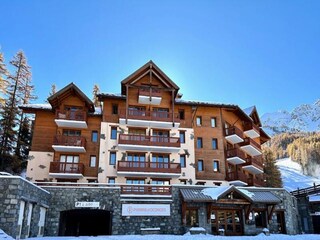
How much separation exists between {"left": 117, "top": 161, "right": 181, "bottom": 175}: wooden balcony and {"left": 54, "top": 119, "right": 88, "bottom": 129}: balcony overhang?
5674mm

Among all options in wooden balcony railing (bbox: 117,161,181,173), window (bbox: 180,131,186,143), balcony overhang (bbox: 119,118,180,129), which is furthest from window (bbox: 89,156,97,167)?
window (bbox: 180,131,186,143)

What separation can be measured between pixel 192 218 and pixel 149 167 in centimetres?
760

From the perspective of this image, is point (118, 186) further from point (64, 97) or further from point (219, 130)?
point (219, 130)

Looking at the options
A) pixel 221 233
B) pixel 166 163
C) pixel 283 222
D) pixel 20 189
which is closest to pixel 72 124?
pixel 166 163

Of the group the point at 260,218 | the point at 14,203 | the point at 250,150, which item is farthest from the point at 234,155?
the point at 14,203

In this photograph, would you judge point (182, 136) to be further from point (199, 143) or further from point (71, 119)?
point (71, 119)

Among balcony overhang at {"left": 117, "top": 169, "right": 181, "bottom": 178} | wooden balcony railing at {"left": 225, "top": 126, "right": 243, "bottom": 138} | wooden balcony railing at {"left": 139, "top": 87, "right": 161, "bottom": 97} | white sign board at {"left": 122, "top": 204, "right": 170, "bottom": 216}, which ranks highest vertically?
wooden balcony railing at {"left": 139, "top": 87, "right": 161, "bottom": 97}

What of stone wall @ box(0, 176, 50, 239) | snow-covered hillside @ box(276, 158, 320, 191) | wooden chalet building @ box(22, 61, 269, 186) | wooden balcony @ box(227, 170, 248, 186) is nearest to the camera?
stone wall @ box(0, 176, 50, 239)

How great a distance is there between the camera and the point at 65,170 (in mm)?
29328

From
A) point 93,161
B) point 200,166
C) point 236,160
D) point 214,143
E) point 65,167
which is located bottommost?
point 65,167

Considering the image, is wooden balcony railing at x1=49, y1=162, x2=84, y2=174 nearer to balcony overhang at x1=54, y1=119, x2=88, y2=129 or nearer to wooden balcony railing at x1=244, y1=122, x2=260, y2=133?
balcony overhang at x1=54, y1=119, x2=88, y2=129

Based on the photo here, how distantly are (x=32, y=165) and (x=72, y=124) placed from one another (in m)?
5.55

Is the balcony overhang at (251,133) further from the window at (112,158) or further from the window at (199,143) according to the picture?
the window at (112,158)

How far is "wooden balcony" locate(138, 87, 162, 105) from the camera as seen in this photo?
32.9 metres
